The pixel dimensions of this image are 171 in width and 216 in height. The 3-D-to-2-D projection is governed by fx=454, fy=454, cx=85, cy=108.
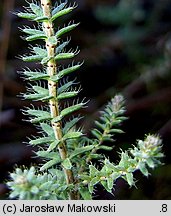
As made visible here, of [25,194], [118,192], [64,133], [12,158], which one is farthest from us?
[12,158]

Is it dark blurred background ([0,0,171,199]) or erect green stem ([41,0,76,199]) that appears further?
dark blurred background ([0,0,171,199])

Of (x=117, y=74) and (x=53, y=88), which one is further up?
(x=117, y=74)

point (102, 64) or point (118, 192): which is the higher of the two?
point (102, 64)

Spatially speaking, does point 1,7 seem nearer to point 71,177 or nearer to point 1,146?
point 1,146

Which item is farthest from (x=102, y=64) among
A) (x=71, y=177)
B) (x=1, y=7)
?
(x=71, y=177)

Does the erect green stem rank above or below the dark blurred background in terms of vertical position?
below

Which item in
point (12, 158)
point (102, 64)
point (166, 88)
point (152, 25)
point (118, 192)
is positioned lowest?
point (118, 192)

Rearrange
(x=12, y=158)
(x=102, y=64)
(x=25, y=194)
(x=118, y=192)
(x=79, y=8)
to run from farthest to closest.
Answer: (x=79, y=8)
(x=102, y=64)
(x=12, y=158)
(x=118, y=192)
(x=25, y=194)

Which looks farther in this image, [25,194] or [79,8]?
[79,8]

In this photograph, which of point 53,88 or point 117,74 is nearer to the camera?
point 53,88
